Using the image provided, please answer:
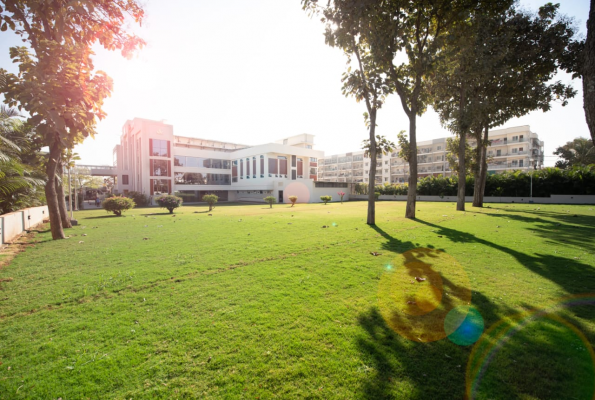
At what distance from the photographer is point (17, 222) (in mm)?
10875

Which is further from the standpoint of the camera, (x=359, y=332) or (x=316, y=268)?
(x=316, y=268)

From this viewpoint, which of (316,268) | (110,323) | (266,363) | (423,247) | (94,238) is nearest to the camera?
(266,363)

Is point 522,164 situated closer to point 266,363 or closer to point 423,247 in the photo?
point 423,247

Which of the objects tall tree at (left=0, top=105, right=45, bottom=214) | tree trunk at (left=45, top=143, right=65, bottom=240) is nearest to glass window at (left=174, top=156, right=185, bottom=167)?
tall tree at (left=0, top=105, right=45, bottom=214)

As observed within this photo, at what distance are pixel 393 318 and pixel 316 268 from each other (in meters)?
2.46

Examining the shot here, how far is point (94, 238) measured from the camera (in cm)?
1045

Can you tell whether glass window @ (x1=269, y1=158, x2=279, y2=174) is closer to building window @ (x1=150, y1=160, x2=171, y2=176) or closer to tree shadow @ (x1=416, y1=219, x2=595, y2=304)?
building window @ (x1=150, y1=160, x2=171, y2=176)

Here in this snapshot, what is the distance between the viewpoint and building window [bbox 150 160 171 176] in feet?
135

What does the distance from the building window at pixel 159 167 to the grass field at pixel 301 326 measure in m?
38.7

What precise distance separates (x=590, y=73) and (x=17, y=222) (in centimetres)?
1850

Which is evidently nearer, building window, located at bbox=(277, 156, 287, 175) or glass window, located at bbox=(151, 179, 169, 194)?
glass window, located at bbox=(151, 179, 169, 194)

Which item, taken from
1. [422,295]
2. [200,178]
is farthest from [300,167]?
[422,295]

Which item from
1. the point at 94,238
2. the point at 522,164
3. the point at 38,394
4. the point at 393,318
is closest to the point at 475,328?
the point at 393,318

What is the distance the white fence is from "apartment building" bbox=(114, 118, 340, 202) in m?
27.9
